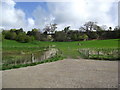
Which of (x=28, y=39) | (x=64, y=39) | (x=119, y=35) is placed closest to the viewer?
(x=28, y=39)

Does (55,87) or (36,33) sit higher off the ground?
(36,33)

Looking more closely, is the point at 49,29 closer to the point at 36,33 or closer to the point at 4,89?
the point at 36,33

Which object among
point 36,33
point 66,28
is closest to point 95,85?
point 36,33

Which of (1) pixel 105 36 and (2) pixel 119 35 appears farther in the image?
(1) pixel 105 36

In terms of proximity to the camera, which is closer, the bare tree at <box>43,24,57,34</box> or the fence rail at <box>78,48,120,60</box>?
the fence rail at <box>78,48,120,60</box>

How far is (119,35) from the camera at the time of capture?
163 feet

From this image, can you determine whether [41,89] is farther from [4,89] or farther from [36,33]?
[36,33]

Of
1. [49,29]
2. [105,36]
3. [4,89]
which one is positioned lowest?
[4,89]

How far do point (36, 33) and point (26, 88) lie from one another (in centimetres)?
5170

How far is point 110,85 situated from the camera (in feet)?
14.8

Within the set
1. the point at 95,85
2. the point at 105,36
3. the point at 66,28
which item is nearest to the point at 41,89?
the point at 95,85

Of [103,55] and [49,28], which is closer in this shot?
[103,55]

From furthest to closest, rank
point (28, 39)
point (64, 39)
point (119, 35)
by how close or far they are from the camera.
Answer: point (64, 39), point (119, 35), point (28, 39)

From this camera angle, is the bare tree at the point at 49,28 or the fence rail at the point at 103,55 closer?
the fence rail at the point at 103,55
